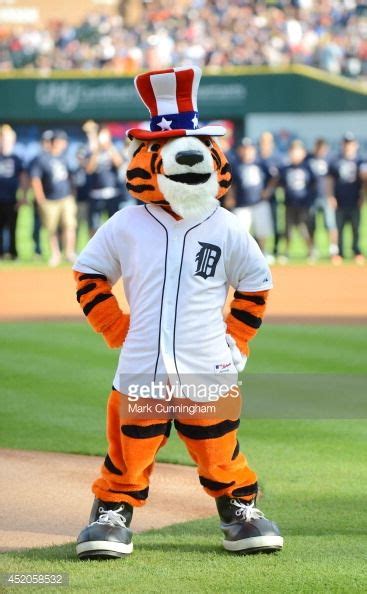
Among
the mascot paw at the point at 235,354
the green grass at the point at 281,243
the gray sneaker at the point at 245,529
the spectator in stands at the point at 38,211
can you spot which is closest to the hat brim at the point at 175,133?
the mascot paw at the point at 235,354

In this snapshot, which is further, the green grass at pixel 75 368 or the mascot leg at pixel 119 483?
the green grass at pixel 75 368

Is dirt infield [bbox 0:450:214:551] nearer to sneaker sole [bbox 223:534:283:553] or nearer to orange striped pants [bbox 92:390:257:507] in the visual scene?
orange striped pants [bbox 92:390:257:507]

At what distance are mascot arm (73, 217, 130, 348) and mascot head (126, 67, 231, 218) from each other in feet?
0.70

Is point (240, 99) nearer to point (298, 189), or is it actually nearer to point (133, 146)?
point (298, 189)

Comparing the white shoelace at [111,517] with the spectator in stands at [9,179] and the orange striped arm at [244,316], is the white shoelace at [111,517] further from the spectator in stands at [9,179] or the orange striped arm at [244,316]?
the spectator in stands at [9,179]

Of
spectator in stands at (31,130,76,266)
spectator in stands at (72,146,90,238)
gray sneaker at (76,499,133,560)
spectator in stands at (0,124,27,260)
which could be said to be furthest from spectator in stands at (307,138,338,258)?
gray sneaker at (76,499,133,560)

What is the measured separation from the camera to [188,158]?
13.9 feet

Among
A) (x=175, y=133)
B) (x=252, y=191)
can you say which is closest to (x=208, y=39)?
(x=252, y=191)

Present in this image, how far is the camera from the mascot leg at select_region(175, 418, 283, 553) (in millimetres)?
4211

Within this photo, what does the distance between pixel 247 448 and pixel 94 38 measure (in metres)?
30.5

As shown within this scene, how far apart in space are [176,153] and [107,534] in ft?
4.50

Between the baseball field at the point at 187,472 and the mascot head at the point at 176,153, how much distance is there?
4.17ft

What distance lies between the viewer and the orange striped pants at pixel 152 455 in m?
4.20

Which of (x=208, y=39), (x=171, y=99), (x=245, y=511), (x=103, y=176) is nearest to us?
(x=245, y=511)
